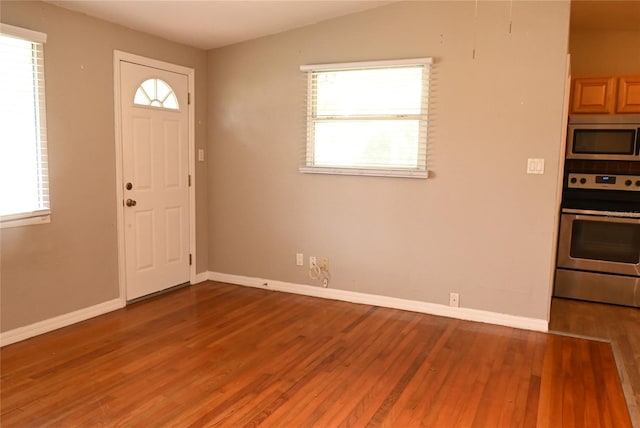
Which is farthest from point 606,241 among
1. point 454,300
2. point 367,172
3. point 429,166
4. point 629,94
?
point 367,172

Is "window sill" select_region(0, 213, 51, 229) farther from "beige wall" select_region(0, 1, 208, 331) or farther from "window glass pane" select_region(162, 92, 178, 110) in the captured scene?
"window glass pane" select_region(162, 92, 178, 110)

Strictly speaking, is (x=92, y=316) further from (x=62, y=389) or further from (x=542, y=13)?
(x=542, y=13)

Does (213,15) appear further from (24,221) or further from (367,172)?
(24,221)

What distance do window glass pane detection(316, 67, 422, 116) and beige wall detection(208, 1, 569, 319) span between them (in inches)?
5.7

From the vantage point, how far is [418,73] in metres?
3.96

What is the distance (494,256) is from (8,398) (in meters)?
3.40

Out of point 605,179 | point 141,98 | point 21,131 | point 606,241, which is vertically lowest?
point 606,241

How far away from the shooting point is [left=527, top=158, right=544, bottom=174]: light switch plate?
12.0 ft

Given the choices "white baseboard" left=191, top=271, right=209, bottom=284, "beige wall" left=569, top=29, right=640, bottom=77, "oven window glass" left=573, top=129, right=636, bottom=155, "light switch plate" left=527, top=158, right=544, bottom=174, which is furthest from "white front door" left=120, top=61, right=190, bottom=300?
"beige wall" left=569, top=29, right=640, bottom=77

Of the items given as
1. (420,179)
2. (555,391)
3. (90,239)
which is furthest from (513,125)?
(90,239)

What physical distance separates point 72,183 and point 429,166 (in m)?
2.80

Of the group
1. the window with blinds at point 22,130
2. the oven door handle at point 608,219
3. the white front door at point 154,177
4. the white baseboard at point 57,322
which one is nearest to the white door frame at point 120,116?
the white front door at point 154,177

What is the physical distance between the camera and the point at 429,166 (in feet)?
13.1

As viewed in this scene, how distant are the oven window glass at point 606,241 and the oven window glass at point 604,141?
68 cm
